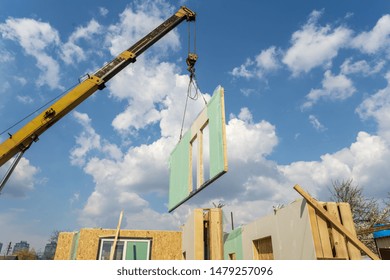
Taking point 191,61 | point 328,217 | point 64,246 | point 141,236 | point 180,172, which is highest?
point 191,61

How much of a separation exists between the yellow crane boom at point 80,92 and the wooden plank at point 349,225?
29.3ft

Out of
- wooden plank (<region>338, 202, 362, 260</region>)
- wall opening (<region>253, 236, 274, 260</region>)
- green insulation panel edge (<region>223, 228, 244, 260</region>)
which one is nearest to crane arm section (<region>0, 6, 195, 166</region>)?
wall opening (<region>253, 236, 274, 260</region>)

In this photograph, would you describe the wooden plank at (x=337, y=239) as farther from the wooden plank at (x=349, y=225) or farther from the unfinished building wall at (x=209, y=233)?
the unfinished building wall at (x=209, y=233)

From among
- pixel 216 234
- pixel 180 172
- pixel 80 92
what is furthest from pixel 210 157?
pixel 80 92

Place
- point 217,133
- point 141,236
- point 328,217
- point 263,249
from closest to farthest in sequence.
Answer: point 328,217 < point 217,133 < point 263,249 < point 141,236

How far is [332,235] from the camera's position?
276 inches

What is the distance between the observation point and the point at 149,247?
16.7 meters

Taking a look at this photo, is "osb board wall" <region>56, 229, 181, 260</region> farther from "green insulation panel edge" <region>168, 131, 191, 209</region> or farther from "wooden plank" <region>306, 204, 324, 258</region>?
"wooden plank" <region>306, 204, 324, 258</region>

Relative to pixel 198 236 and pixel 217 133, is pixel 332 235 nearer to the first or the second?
pixel 198 236

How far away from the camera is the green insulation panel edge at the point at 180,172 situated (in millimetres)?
10509

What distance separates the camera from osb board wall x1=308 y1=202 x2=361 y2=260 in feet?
22.0

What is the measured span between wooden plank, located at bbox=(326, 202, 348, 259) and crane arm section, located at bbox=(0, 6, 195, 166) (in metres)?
8.72
